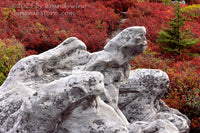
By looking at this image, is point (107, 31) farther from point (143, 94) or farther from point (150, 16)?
point (143, 94)

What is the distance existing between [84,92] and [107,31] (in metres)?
8.29

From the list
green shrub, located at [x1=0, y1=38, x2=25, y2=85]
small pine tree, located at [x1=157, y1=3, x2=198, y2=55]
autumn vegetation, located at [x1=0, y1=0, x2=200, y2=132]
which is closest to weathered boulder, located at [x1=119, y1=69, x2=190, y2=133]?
autumn vegetation, located at [x1=0, y1=0, x2=200, y2=132]

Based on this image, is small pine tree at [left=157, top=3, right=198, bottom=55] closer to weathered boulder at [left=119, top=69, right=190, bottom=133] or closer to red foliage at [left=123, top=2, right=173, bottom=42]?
red foliage at [left=123, top=2, right=173, bottom=42]

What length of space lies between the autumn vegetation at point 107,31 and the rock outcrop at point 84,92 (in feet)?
5.21

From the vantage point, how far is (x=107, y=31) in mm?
10094

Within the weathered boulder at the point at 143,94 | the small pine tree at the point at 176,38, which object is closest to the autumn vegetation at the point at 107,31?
the small pine tree at the point at 176,38

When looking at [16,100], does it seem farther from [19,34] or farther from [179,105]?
[19,34]

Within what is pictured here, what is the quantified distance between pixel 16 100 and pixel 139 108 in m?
1.70

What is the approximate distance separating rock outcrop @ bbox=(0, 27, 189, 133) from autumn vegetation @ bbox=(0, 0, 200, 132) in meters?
1.59

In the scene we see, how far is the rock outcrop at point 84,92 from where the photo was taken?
203 cm

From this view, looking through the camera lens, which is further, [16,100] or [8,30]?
[8,30]

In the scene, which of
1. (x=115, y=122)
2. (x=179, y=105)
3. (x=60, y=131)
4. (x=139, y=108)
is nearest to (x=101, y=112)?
(x=115, y=122)

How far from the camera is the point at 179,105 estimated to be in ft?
15.9

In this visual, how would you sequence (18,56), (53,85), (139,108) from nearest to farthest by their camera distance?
(53,85)
(139,108)
(18,56)
